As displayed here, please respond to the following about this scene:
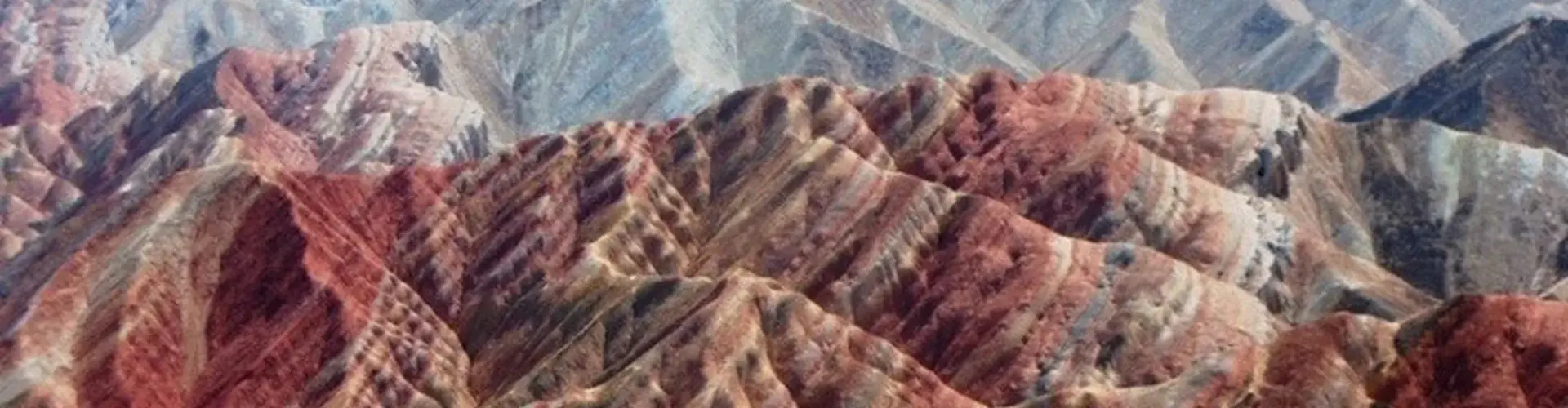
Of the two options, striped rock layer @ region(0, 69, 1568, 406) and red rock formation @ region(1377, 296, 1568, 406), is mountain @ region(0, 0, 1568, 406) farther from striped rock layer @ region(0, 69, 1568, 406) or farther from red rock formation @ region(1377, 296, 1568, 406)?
striped rock layer @ region(0, 69, 1568, 406)

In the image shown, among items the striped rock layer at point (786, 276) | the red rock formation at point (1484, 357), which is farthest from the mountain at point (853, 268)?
the striped rock layer at point (786, 276)

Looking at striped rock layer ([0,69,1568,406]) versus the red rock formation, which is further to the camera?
striped rock layer ([0,69,1568,406])

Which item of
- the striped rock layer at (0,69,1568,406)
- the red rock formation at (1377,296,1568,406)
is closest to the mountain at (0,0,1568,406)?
the red rock formation at (1377,296,1568,406)

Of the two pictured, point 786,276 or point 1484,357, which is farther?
point 786,276

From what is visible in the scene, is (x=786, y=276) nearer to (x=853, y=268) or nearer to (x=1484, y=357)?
(x=853, y=268)

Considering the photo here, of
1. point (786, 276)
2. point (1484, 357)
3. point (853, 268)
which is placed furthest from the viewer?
point (786, 276)

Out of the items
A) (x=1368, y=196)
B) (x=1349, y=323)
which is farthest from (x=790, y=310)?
(x=1368, y=196)

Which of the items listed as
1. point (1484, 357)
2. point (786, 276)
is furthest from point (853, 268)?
point (1484, 357)

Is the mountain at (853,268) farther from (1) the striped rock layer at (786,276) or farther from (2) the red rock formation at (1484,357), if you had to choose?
(1) the striped rock layer at (786,276)
